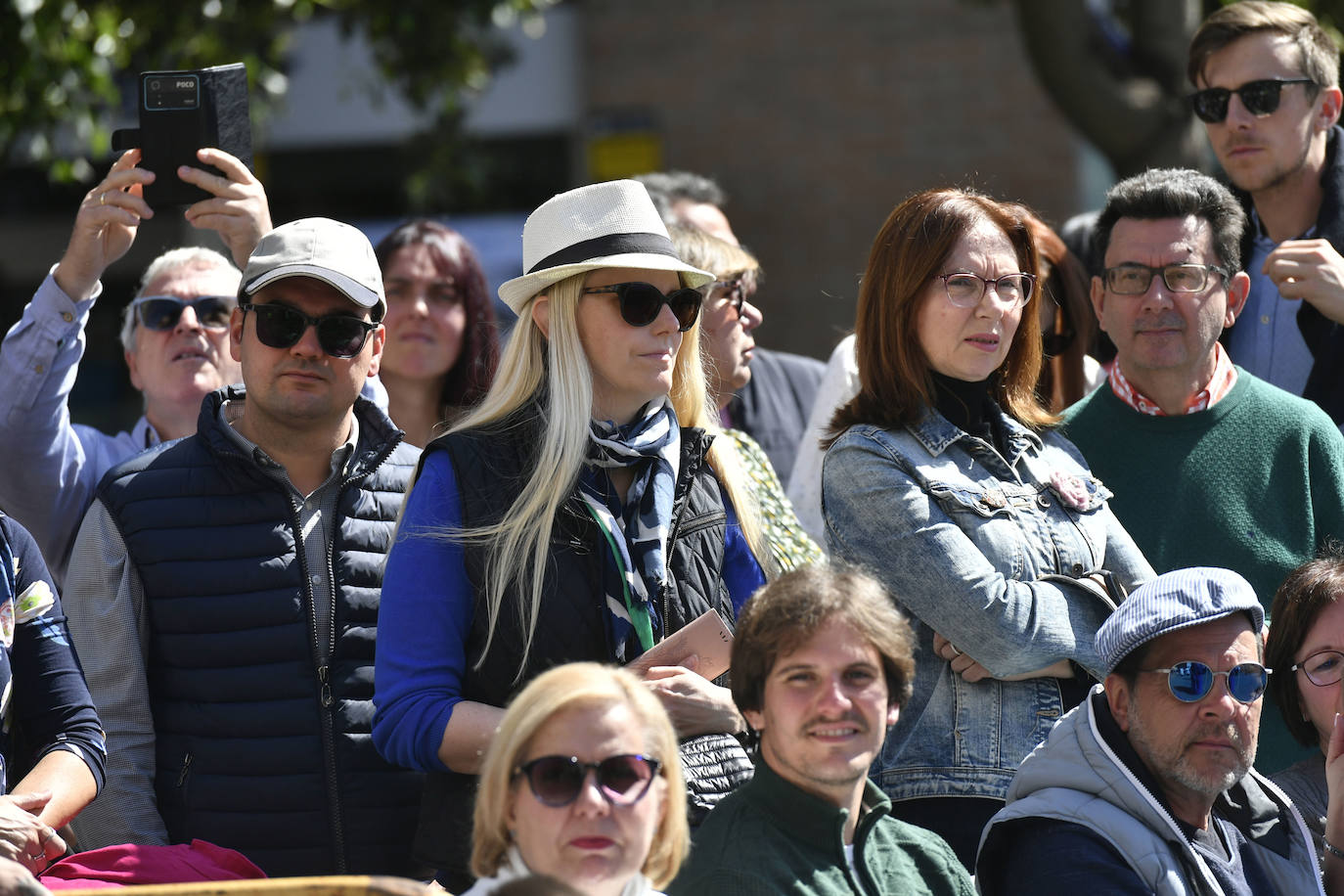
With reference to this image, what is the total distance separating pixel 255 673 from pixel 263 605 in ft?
0.47

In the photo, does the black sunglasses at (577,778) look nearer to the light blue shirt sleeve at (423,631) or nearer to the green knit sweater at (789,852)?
the green knit sweater at (789,852)

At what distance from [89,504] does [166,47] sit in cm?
458

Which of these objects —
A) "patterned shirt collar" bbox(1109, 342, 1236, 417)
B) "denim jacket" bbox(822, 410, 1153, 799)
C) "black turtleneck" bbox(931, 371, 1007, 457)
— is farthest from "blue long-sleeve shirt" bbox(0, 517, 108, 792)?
"patterned shirt collar" bbox(1109, 342, 1236, 417)

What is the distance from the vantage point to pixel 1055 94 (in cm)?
773

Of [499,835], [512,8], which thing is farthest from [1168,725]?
[512,8]

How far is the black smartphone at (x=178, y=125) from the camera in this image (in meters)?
3.84

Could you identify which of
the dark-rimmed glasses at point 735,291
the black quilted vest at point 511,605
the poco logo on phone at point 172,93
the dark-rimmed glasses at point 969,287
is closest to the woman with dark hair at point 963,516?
the dark-rimmed glasses at point 969,287

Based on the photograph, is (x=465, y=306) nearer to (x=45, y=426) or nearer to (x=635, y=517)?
(x=45, y=426)

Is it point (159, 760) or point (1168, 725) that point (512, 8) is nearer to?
point (159, 760)

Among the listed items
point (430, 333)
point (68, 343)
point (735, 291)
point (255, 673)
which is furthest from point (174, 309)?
point (735, 291)

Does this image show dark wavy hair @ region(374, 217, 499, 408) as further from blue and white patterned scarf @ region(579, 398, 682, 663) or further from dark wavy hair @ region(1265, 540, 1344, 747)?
dark wavy hair @ region(1265, 540, 1344, 747)

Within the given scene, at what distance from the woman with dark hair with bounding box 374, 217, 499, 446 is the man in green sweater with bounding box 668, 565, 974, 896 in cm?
208

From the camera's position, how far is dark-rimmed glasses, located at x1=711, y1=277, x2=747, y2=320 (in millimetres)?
4477

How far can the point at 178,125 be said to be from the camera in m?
3.87
